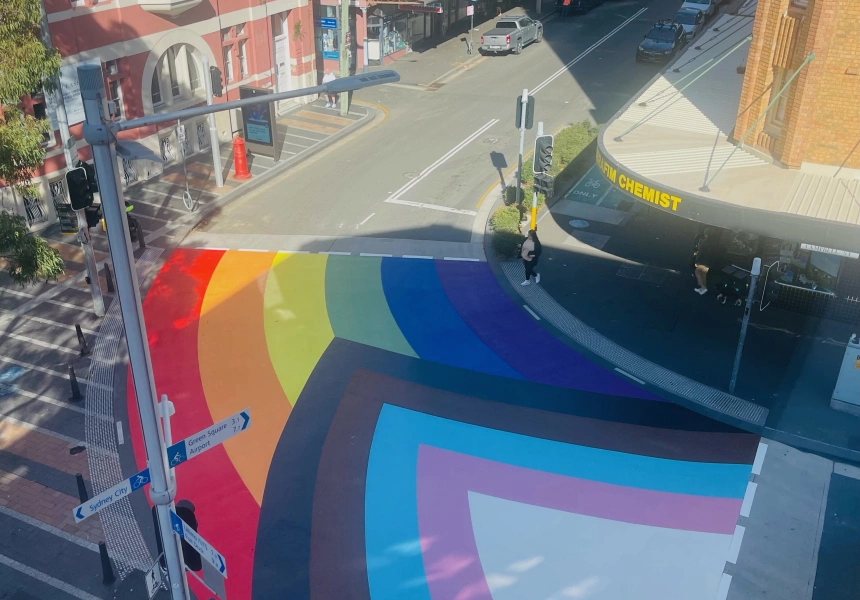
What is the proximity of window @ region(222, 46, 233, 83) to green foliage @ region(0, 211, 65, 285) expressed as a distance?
16599mm

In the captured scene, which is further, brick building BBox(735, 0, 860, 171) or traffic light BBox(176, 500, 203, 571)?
brick building BBox(735, 0, 860, 171)

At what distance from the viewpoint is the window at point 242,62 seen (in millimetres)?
31155

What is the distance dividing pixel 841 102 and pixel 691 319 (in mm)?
5565

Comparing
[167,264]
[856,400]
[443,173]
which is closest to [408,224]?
[443,173]

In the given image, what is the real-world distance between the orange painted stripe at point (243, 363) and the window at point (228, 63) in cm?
1033

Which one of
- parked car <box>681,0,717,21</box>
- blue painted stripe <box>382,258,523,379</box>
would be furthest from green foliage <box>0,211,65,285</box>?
parked car <box>681,0,717,21</box>

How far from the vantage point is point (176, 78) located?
28578 millimetres

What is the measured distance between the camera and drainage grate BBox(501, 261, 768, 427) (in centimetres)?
1656

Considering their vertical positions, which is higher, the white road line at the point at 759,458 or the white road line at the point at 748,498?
the white road line at the point at 759,458

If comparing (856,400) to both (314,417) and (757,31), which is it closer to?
(757,31)

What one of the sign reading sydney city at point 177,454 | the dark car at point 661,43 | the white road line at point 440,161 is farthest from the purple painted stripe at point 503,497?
the dark car at point 661,43

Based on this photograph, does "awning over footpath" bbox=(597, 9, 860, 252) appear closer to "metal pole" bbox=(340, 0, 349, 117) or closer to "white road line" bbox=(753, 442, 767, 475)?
"white road line" bbox=(753, 442, 767, 475)

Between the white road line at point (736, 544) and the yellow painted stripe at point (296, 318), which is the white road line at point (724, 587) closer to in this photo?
the white road line at point (736, 544)

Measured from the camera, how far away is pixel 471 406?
16672mm
